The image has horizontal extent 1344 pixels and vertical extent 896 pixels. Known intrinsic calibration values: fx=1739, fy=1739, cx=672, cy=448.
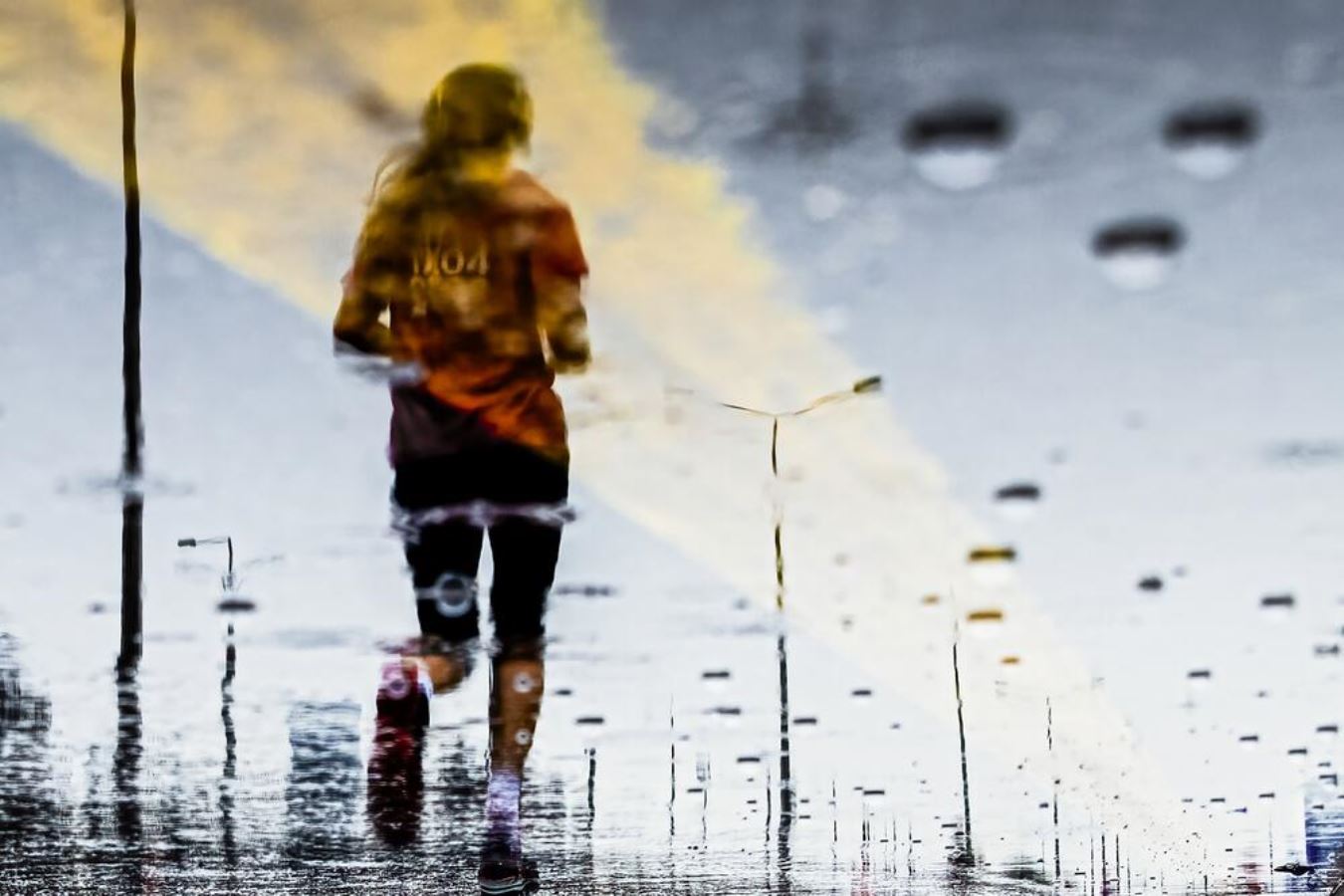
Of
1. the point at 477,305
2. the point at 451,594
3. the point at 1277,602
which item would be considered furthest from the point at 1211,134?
the point at 1277,602

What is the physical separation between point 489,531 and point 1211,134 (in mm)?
1568

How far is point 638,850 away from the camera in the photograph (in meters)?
6.13

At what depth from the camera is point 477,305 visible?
2.79 meters

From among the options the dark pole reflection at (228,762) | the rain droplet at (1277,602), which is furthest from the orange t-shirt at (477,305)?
the rain droplet at (1277,602)

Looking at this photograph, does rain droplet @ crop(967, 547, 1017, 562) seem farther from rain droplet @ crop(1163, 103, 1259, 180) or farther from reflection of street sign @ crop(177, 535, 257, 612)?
reflection of street sign @ crop(177, 535, 257, 612)

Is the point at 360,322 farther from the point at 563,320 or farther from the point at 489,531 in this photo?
the point at 489,531

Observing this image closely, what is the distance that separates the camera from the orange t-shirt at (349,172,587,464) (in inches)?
103

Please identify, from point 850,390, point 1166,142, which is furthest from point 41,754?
point 1166,142

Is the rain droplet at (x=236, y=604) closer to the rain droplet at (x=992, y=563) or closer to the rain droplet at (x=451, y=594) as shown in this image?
the rain droplet at (x=451, y=594)

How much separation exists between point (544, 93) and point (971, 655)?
215 cm

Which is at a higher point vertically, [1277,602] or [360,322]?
[360,322]

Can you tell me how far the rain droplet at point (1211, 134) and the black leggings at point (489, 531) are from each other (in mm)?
1244

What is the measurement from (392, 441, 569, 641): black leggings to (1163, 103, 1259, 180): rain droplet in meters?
1.24

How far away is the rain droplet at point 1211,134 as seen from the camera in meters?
2.23
